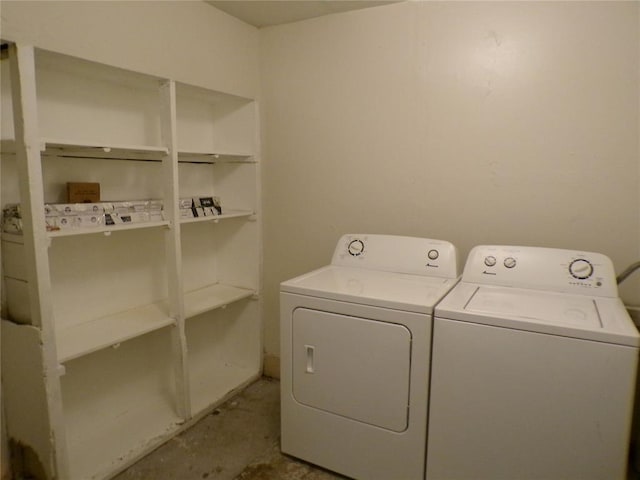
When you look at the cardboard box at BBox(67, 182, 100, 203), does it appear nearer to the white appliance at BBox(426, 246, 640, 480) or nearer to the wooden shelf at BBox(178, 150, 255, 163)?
the wooden shelf at BBox(178, 150, 255, 163)

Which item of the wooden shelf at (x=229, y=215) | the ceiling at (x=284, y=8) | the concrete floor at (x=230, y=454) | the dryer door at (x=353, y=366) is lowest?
the concrete floor at (x=230, y=454)

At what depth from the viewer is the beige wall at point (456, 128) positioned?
6.02 ft

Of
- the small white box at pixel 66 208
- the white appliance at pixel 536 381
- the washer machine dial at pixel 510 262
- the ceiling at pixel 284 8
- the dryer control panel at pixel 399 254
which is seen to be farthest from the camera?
the ceiling at pixel 284 8

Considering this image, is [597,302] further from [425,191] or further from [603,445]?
[425,191]

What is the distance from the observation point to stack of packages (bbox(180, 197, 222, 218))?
2.26 meters

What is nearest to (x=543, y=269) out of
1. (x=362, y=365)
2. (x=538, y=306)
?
(x=538, y=306)

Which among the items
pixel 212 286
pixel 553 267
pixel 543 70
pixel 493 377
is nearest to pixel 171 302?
pixel 212 286

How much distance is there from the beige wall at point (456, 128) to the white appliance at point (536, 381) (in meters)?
0.40

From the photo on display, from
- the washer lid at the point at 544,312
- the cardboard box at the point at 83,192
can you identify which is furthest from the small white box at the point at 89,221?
the washer lid at the point at 544,312

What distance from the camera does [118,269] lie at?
86.0 inches

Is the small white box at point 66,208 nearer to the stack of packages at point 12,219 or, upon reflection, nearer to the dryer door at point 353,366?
the stack of packages at point 12,219

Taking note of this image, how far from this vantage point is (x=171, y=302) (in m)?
2.16

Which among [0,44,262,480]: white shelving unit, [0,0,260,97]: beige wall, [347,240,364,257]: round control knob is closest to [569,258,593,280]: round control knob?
[347,240,364,257]: round control knob

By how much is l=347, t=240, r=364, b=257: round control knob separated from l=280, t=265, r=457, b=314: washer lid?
0.10 meters
